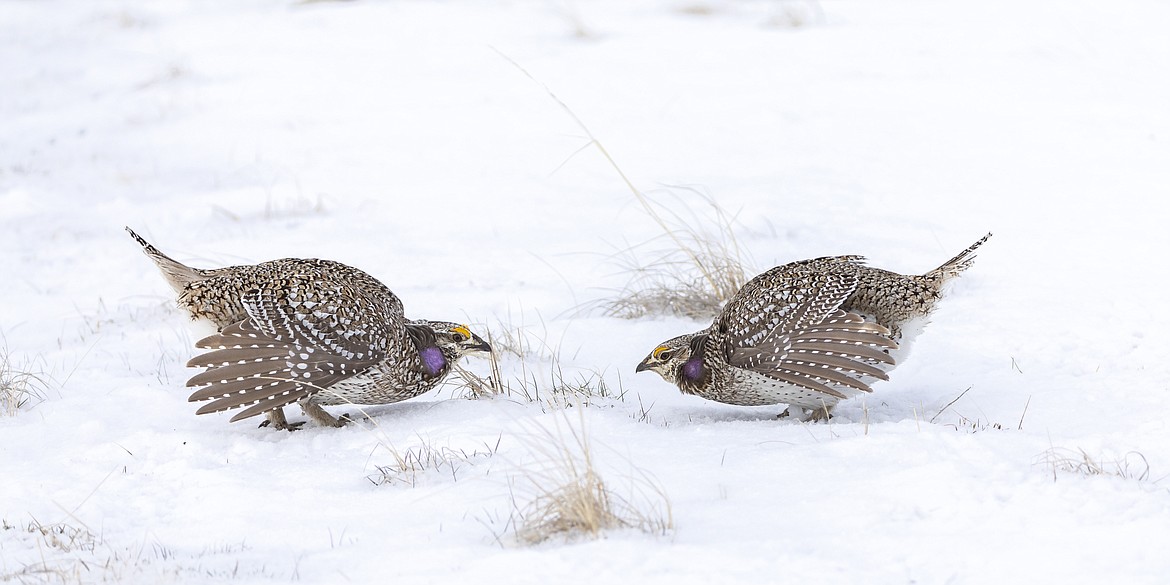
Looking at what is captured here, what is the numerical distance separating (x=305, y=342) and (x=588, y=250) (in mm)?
3934

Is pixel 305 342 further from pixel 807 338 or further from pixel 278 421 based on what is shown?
pixel 807 338

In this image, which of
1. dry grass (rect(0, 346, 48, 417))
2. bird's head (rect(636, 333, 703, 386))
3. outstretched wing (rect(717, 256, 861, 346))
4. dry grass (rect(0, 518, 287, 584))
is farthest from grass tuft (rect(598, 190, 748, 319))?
dry grass (rect(0, 518, 287, 584))

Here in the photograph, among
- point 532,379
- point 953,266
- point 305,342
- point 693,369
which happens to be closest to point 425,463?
point 305,342

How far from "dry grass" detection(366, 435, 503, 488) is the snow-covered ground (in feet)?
0.12

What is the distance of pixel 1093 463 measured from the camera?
389 centimetres

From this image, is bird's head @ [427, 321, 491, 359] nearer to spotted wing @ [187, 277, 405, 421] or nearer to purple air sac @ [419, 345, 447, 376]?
purple air sac @ [419, 345, 447, 376]

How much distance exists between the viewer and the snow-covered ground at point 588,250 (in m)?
3.59

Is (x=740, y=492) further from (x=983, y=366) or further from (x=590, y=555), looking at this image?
(x=983, y=366)

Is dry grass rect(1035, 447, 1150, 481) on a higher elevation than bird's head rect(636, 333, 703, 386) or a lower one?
higher

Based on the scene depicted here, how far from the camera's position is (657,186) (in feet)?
31.8

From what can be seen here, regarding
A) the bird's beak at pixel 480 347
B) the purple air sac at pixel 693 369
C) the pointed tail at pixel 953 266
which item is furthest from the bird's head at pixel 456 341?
the pointed tail at pixel 953 266

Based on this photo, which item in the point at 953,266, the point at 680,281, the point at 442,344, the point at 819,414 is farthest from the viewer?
the point at 680,281

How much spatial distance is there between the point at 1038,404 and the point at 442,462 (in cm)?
277

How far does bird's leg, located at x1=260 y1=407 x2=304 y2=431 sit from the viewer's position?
512 cm
